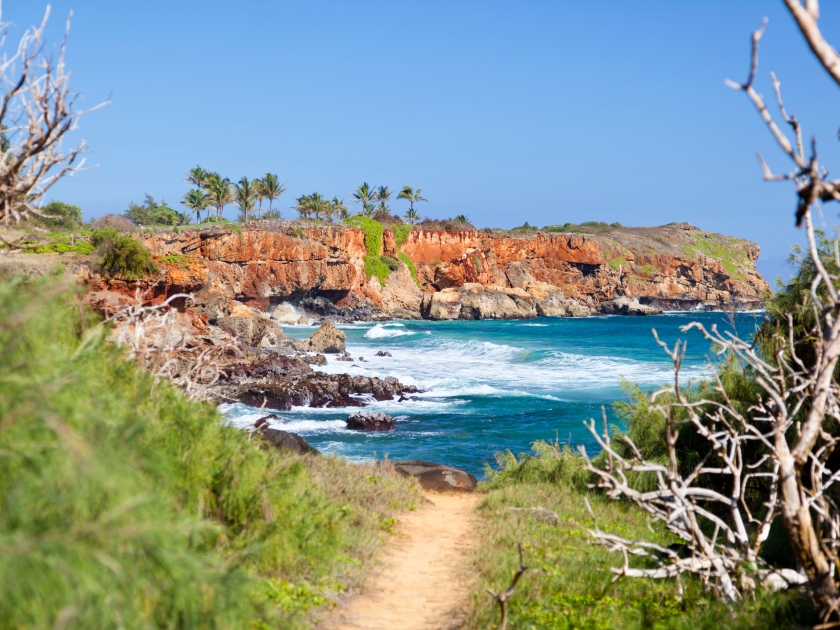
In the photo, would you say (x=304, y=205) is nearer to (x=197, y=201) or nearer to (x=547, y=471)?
(x=197, y=201)

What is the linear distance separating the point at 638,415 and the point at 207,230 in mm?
50505

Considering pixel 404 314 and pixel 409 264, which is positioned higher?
pixel 409 264

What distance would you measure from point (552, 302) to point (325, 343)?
43867 mm

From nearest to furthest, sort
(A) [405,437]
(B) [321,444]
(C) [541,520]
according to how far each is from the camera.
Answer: (C) [541,520] < (B) [321,444] < (A) [405,437]

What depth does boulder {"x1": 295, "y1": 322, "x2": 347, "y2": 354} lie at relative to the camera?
4088 cm

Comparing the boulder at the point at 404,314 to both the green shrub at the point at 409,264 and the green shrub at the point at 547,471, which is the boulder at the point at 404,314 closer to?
the green shrub at the point at 409,264

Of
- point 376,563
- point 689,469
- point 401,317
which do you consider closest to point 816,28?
point 376,563

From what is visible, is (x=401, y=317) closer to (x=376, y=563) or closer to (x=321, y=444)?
(x=321, y=444)

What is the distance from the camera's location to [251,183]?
69750 mm

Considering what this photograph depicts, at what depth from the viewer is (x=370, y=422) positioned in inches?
902

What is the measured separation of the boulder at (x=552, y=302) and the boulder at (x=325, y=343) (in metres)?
40.9

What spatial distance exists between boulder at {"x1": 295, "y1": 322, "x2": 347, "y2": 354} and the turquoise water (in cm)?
142

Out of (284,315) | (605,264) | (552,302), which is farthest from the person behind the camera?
(605,264)

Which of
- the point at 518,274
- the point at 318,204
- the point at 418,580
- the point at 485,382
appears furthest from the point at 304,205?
the point at 418,580
